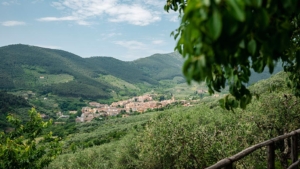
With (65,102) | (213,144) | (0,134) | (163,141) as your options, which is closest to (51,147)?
(0,134)

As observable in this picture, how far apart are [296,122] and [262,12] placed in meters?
20.0

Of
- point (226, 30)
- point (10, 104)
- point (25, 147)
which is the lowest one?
point (10, 104)

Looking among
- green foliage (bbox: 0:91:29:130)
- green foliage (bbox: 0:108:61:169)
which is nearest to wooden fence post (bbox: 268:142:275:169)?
green foliage (bbox: 0:108:61:169)

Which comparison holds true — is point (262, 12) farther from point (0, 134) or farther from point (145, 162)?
point (145, 162)

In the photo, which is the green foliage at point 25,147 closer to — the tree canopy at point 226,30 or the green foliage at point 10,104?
the tree canopy at point 226,30

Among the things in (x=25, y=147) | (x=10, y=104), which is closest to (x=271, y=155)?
(x=25, y=147)

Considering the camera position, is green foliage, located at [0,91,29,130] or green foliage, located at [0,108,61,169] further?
green foliage, located at [0,91,29,130]

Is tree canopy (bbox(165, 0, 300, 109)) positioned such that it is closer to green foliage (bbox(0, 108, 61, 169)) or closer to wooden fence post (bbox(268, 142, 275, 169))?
wooden fence post (bbox(268, 142, 275, 169))

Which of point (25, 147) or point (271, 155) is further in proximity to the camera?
point (25, 147)

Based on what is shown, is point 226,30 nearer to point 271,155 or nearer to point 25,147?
point 271,155

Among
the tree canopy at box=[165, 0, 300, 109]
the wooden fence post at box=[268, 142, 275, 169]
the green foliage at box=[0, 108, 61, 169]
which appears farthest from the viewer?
the green foliage at box=[0, 108, 61, 169]

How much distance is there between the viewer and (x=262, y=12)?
1.65m

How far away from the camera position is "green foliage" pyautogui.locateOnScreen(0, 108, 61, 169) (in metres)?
13.5

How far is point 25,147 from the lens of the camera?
1470 cm
